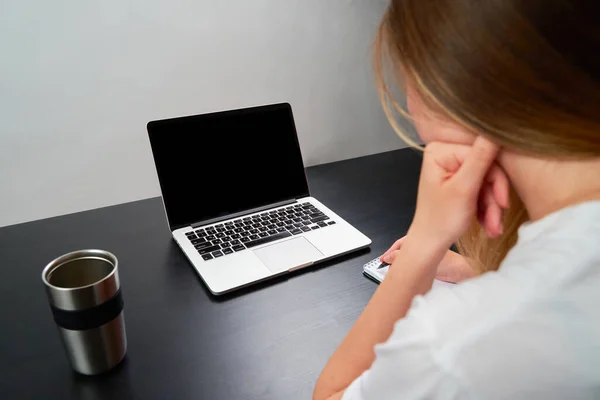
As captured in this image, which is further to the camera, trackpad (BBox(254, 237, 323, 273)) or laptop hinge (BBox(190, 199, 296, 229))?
laptop hinge (BBox(190, 199, 296, 229))

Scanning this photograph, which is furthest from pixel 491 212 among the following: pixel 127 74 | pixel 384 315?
pixel 127 74

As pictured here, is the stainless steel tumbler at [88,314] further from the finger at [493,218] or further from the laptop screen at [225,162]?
the finger at [493,218]

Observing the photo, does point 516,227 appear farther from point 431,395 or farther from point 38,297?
point 38,297

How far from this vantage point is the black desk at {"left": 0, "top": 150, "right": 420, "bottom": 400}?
0.56 meters

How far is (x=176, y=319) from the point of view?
67 centimetres

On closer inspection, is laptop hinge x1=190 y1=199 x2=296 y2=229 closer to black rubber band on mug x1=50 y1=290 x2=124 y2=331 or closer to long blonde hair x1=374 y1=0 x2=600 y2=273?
black rubber band on mug x1=50 y1=290 x2=124 y2=331

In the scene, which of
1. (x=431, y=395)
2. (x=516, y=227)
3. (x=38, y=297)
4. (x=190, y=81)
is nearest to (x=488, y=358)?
(x=431, y=395)

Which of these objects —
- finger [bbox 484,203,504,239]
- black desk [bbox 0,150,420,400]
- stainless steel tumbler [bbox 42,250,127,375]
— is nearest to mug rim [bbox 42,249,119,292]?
stainless steel tumbler [bbox 42,250,127,375]

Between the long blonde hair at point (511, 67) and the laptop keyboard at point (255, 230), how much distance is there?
476 millimetres

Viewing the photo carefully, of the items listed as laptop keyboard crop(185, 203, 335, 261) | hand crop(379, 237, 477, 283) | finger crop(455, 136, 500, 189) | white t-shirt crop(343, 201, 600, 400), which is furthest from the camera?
laptop keyboard crop(185, 203, 335, 261)

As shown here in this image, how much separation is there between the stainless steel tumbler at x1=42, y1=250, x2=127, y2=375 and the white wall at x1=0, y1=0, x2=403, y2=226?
1.60 ft

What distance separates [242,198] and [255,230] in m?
0.10

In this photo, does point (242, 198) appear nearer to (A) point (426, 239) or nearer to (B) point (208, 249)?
(B) point (208, 249)

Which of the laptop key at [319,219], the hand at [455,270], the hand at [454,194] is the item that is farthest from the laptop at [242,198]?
the hand at [454,194]
